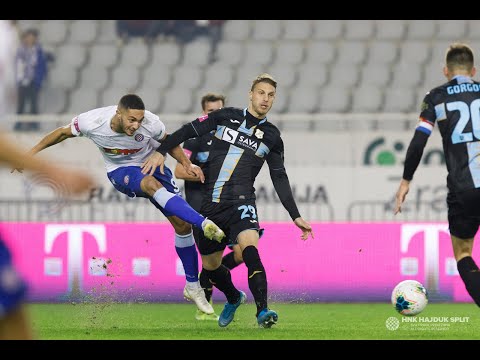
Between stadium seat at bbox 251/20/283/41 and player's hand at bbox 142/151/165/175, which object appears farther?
stadium seat at bbox 251/20/283/41

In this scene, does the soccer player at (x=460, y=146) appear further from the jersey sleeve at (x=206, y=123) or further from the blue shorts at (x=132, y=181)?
the blue shorts at (x=132, y=181)

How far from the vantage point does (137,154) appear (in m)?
8.98

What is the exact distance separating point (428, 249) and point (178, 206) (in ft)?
14.2

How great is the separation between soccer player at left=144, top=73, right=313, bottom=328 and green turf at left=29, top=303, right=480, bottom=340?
0.57 meters

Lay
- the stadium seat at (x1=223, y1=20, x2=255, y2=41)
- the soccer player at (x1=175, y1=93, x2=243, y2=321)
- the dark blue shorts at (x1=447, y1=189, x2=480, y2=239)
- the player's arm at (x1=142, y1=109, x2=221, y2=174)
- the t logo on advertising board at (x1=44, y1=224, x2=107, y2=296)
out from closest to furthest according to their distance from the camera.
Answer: the dark blue shorts at (x1=447, y1=189, x2=480, y2=239) → the player's arm at (x1=142, y1=109, x2=221, y2=174) → the soccer player at (x1=175, y1=93, x2=243, y2=321) → the t logo on advertising board at (x1=44, y1=224, x2=107, y2=296) → the stadium seat at (x1=223, y1=20, x2=255, y2=41)

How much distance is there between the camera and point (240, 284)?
11.8m

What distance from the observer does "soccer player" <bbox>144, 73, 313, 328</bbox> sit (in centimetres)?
827

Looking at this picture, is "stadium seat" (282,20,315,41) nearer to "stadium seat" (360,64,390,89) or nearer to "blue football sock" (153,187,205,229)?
"stadium seat" (360,64,390,89)

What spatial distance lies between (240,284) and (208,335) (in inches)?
157

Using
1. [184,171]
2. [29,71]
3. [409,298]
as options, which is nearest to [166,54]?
[29,71]

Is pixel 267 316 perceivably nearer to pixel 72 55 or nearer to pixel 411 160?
pixel 411 160

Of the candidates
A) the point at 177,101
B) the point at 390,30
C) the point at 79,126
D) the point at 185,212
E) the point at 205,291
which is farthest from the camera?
the point at 390,30

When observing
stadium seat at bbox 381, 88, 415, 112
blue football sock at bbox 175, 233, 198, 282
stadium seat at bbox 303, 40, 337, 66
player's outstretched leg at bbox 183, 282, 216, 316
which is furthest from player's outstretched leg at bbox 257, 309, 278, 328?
stadium seat at bbox 303, 40, 337, 66

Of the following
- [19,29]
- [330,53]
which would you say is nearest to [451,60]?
[330,53]
